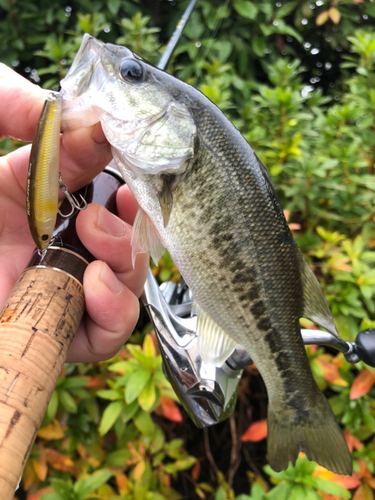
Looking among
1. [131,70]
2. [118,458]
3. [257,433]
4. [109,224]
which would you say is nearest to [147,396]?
[118,458]

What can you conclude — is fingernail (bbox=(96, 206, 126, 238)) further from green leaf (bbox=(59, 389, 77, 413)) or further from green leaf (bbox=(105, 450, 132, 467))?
green leaf (bbox=(105, 450, 132, 467))

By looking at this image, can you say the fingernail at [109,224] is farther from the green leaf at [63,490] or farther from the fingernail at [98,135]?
the green leaf at [63,490]

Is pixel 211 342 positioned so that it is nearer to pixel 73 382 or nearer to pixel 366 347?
pixel 366 347

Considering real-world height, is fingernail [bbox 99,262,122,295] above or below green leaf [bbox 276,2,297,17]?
below

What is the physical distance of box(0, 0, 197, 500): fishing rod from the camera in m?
0.46

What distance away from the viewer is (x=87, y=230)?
0.74m

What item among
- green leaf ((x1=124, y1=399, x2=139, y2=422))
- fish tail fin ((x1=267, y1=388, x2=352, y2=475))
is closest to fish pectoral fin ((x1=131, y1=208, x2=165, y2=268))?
fish tail fin ((x1=267, y1=388, x2=352, y2=475))

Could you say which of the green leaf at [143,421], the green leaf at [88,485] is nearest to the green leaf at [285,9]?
the green leaf at [143,421]

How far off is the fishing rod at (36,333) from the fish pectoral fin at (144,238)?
0.39 ft

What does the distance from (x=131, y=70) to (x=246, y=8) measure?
2152mm

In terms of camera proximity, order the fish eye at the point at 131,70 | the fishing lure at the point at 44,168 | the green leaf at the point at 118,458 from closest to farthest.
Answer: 1. the fishing lure at the point at 44,168
2. the fish eye at the point at 131,70
3. the green leaf at the point at 118,458

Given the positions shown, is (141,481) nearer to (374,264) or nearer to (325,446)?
(325,446)

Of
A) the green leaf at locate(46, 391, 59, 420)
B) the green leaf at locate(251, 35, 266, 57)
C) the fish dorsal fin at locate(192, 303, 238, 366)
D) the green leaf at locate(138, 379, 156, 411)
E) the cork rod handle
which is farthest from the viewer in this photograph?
the green leaf at locate(251, 35, 266, 57)

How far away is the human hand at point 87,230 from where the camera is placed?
2.42ft
